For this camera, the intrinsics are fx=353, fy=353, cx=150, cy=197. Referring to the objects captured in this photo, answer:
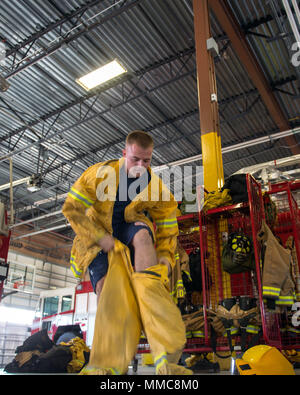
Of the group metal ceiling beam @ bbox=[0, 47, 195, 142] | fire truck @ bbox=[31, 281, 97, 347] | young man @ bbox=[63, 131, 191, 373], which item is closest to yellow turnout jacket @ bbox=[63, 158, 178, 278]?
young man @ bbox=[63, 131, 191, 373]

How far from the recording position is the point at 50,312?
17250 millimetres

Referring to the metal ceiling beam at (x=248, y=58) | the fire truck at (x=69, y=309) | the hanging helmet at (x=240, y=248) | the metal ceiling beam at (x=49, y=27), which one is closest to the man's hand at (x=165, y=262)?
the hanging helmet at (x=240, y=248)

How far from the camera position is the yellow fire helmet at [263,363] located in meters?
2.36

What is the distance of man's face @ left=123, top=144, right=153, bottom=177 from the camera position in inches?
Result: 89.4

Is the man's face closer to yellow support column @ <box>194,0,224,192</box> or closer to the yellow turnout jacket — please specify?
the yellow turnout jacket

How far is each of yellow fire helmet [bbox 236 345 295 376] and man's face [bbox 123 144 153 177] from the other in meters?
1.47

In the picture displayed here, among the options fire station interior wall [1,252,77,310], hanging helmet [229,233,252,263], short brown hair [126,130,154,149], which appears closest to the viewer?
short brown hair [126,130,154,149]

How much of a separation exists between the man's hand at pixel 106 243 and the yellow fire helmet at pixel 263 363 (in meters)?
1.23

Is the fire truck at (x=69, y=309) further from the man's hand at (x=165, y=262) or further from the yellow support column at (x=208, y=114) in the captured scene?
the man's hand at (x=165, y=262)

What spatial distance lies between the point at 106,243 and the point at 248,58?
8776 mm

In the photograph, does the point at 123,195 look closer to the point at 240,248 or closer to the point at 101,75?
the point at 240,248

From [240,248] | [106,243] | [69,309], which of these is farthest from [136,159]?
[69,309]

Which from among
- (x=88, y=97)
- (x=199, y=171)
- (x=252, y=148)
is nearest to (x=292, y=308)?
(x=88, y=97)
